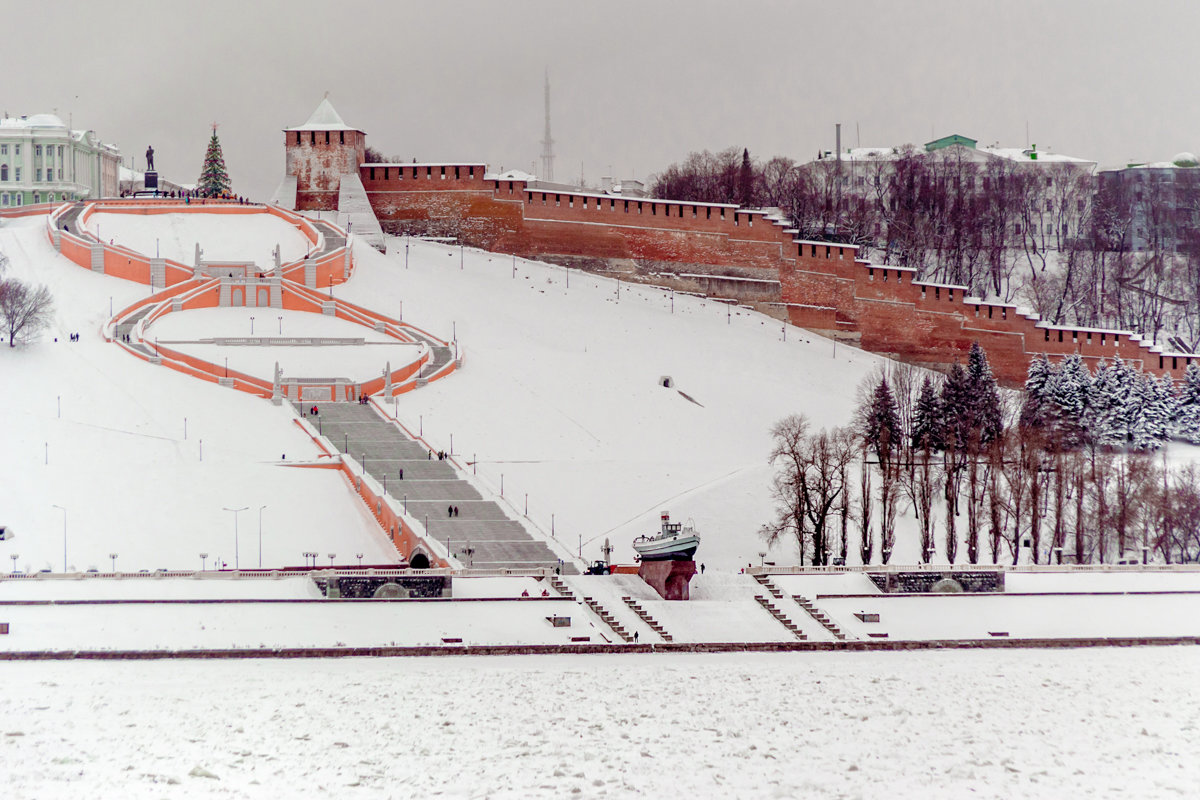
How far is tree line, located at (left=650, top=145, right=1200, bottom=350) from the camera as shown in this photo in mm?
69000

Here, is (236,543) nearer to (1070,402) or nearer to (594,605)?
(594,605)

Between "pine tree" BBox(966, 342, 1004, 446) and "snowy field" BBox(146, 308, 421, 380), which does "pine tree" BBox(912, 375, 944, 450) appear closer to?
"pine tree" BBox(966, 342, 1004, 446)

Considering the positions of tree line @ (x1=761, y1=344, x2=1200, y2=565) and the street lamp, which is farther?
tree line @ (x1=761, y1=344, x2=1200, y2=565)

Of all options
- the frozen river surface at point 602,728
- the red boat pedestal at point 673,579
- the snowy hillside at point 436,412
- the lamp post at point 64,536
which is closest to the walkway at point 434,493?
the snowy hillside at point 436,412

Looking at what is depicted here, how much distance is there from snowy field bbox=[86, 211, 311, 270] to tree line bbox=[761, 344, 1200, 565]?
19.2 metres

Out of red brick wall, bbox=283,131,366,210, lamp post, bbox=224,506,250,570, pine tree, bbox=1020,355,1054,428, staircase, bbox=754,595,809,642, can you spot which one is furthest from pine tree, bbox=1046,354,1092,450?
red brick wall, bbox=283,131,366,210

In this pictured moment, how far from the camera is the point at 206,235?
206ft

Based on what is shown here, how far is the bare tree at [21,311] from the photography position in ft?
163

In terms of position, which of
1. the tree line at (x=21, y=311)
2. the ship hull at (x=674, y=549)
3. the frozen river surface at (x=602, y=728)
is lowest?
the frozen river surface at (x=602, y=728)

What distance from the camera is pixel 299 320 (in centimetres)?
5569

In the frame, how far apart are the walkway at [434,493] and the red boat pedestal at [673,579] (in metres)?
2.81

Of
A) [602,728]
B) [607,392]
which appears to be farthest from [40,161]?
[602,728]

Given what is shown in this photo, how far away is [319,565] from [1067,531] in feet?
56.3

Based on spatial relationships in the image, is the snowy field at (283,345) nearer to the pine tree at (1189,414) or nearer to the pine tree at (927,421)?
the pine tree at (927,421)
